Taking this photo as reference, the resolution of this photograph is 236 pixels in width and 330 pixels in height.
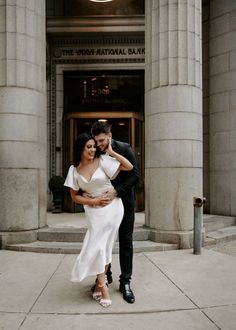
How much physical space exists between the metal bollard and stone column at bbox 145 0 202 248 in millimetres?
479

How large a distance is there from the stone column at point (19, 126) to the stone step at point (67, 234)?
0.68 ft

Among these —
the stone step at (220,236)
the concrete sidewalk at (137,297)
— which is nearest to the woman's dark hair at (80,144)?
the concrete sidewalk at (137,297)

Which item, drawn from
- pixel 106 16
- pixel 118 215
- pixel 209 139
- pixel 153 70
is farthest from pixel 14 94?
pixel 209 139

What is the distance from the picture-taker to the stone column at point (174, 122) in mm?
7094

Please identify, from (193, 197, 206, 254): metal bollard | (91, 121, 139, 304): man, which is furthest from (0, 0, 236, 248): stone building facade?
(91, 121, 139, 304): man

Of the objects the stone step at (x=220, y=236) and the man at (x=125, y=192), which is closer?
the man at (x=125, y=192)

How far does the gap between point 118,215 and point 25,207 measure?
11.6 ft

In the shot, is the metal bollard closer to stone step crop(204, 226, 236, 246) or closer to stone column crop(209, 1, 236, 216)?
stone step crop(204, 226, 236, 246)

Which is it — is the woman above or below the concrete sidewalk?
above

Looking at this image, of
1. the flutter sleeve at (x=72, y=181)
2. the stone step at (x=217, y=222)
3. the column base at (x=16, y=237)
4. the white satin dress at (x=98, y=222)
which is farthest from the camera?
the stone step at (x=217, y=222)

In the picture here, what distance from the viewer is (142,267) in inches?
220

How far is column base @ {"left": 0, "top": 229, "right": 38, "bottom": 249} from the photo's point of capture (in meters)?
6.94

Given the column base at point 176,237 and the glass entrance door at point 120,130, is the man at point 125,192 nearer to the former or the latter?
the column base at point 176,237

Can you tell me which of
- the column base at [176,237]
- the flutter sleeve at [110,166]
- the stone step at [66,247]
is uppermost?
the flutter sleeve at [110,166]
